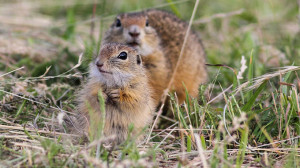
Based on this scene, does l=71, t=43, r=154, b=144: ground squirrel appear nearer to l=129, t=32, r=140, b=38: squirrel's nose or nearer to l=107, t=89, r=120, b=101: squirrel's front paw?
l=107, t=89, r=120, b=101: squirrel's front paw

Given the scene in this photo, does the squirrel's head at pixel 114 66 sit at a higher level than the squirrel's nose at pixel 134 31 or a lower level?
lower

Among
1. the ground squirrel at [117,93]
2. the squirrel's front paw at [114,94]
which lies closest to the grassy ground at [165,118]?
the ground squirrel at [117,93]

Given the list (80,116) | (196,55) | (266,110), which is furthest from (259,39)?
(80,116)

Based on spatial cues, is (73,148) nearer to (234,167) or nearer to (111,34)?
(234,167)

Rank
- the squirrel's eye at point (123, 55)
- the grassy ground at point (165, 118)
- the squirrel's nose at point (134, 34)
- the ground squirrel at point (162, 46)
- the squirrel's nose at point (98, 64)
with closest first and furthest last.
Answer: the grassy ground at point (165, 118) < the squirrel's nose at point (98, 64) < the squirrel's eye at point (123, 55) < the squirrel's nose at point (134, 34) < the ground squirrel at point (162, 46)

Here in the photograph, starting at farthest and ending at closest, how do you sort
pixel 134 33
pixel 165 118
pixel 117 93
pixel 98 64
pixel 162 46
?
pixel 162 46 < pixel 134 33 < pixel 165 118 < pixel 117 93 < pixel 98 64

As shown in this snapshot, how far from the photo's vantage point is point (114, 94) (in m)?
3.72

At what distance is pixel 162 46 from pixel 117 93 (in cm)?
222

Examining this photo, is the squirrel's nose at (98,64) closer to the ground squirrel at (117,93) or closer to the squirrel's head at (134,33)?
the ground squirrel at (117,93)

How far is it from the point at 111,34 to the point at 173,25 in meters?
1.18

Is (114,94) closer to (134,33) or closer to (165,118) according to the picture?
(165,118)

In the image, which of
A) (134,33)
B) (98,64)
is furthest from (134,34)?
(98,64)

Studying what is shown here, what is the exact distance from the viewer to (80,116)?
12.5ft

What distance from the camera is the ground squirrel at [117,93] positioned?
146 inches
